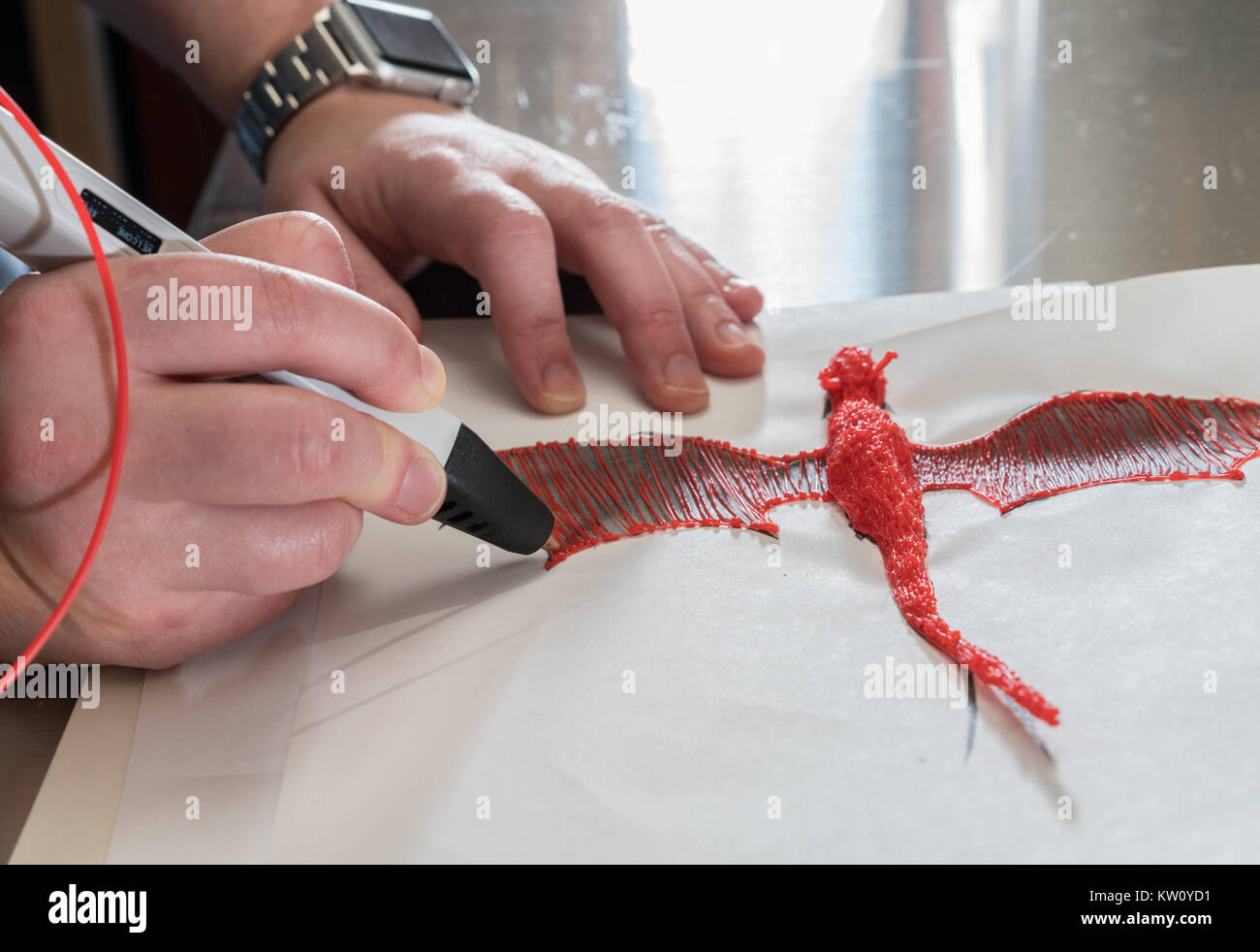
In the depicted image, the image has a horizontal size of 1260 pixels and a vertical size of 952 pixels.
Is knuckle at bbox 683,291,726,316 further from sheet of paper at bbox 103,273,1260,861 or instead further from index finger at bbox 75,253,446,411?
index finger at bbox 75,253,446,411

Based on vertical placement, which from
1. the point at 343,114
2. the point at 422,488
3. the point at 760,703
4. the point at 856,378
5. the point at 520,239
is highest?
the point at 343,114

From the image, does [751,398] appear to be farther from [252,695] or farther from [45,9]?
[45,9]

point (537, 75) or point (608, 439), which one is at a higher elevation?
point (537, 75)

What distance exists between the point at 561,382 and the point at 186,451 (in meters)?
0.30

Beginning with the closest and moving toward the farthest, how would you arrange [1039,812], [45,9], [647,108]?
[1039,812]
[647,108]
[45,9]

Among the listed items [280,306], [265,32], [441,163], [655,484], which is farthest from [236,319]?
[265,32]

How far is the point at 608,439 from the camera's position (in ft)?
2.40

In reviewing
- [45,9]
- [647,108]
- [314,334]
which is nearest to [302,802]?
[314,334]

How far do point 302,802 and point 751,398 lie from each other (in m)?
0.41

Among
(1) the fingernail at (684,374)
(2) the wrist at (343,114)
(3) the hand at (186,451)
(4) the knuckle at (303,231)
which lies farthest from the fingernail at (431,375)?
(2) the wrist at (343,114)

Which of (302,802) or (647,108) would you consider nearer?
(302,802)

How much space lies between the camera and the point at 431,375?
543mm

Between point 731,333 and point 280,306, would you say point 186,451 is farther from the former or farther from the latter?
point 731,333

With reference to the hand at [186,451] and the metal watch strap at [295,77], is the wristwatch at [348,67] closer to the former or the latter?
the metal watch strap at [295,77]
